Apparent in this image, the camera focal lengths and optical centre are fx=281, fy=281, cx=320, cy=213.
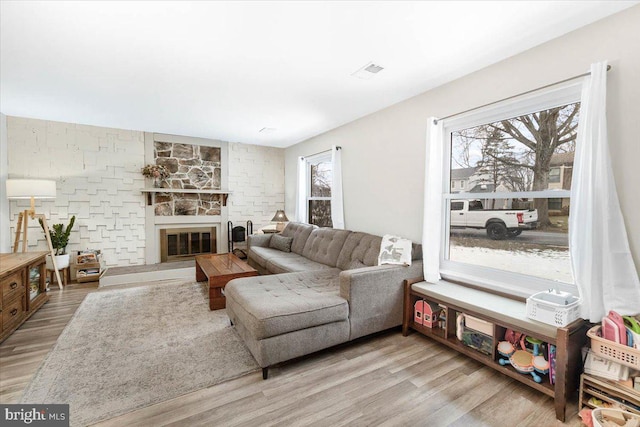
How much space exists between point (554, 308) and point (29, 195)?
5.53 metres

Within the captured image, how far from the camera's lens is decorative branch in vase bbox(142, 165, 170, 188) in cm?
467

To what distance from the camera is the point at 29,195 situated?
3.59 meters

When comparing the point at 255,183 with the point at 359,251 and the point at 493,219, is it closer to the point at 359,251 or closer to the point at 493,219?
the point at 359,251

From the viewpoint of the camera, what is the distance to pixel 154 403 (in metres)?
1.72

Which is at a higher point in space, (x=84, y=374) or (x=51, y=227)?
Result: (x=51, y=227)

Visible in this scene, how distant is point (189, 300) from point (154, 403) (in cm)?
184

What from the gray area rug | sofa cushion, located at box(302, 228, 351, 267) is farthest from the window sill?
the gray area rug

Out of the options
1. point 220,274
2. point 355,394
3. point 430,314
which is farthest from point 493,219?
point 220,274

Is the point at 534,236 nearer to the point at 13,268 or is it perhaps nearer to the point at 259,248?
the point at 259,248

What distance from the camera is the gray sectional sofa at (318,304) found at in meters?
1.99

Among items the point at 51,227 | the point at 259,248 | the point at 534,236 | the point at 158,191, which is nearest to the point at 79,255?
the point at 51,227

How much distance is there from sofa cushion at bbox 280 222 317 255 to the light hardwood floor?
2.18m

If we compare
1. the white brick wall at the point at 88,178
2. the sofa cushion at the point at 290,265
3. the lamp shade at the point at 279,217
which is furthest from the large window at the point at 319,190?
the white brick wall at the point at 88,178

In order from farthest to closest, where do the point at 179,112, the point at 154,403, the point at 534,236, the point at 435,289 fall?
1. the point at 179,112
2. the point at 435,289
3. the point at 534,236
4. the point at 154,403
